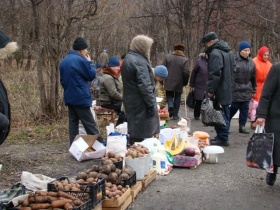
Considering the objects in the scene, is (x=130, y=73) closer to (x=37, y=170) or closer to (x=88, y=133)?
(x=88, y=133)

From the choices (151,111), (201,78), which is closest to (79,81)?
(151,111)

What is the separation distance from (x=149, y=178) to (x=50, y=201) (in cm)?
211

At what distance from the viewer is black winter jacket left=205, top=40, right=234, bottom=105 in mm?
8227

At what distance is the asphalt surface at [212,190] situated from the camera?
5426 millimetres

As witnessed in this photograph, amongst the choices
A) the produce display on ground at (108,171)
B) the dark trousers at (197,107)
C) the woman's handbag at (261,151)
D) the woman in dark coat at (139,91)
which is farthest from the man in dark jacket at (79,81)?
the dark trousers at (197,107)

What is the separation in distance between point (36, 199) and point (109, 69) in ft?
18.7

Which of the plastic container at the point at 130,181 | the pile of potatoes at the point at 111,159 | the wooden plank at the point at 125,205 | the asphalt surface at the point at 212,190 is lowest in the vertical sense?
the asphalt surface at the point at 212,190

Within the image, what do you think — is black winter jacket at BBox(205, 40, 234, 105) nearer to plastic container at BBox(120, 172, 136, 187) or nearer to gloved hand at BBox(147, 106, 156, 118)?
gloved hand at BBox(147, 106, 156, 118)

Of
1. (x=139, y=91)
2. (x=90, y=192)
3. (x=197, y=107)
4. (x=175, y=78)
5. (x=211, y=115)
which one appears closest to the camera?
(x=90, y=192)

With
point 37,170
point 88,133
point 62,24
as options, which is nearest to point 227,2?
point 62,24

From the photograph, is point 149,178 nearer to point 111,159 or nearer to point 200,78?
point 111,159

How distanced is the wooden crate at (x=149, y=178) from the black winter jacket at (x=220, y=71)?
7.91 feet

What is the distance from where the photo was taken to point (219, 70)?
8.22 metres

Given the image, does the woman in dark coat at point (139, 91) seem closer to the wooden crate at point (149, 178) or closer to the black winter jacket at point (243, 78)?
the wooden crate at point (149, 178)
